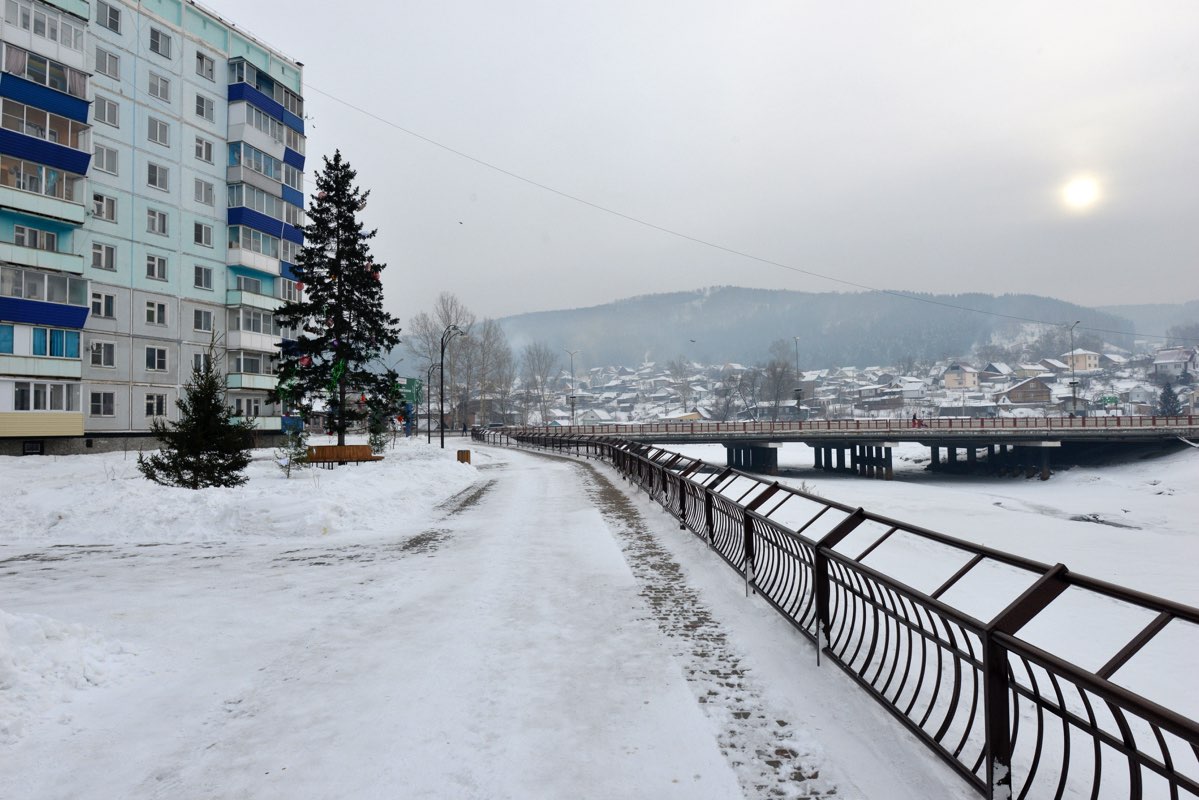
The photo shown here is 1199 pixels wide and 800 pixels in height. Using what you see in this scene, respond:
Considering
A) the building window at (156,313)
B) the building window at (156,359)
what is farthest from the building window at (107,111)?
the building window at (156,359)

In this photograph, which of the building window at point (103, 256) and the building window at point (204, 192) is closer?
the building window at point (103, 256)

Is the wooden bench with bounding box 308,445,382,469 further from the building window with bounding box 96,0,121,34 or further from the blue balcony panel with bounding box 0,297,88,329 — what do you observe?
the building window with bounding box 96,0,121,34

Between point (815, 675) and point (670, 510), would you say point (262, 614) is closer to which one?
point (815, 675)

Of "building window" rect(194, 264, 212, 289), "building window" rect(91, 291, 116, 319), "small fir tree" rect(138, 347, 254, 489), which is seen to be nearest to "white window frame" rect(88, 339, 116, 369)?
"building window" rect(91, 291, 116, 319)

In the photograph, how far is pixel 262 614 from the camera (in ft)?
22.2

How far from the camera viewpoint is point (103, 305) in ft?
101

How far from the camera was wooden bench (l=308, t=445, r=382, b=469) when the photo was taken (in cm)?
2519

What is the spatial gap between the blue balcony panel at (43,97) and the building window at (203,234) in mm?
7637

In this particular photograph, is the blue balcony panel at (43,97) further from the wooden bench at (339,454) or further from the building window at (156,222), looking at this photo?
the wooden bench at (339,454)

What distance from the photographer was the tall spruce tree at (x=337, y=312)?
28.1 metres

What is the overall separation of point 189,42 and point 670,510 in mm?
40123

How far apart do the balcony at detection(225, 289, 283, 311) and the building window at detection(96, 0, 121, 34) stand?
45.7ft

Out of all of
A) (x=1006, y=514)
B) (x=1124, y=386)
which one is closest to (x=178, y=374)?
(x=1006, y=514)

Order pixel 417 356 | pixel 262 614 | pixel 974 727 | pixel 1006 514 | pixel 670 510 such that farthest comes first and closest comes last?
1. pixel 417 356
2. pixel 1006 514
3. pixel 670 510
4. pixel 262 614
5. pixel 974 727
